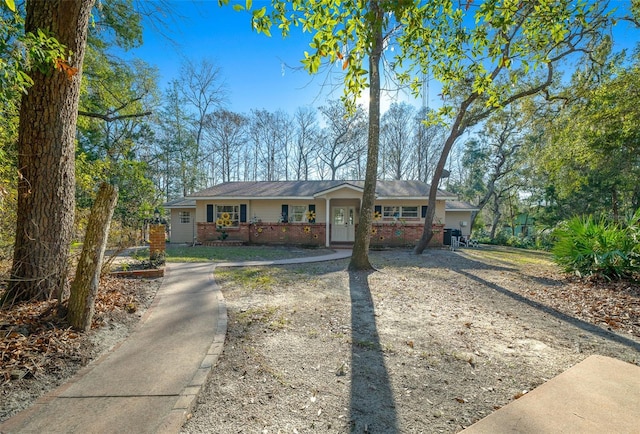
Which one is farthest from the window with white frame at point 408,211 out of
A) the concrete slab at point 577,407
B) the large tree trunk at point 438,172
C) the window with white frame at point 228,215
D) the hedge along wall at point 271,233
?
the concrete slab at point 577,407

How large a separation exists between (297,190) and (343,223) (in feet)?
11.1

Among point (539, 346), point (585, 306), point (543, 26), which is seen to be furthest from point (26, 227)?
point (585, 306)

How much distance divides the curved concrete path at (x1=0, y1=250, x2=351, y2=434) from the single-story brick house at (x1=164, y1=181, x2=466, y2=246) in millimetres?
11207

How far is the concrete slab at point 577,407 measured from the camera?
192 cm

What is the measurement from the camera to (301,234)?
1520 centimetres

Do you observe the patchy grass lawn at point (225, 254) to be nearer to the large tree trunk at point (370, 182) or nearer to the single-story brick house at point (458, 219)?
the large tree trunk at point (370, 182)

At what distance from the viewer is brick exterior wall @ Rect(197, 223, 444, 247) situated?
14.8 meters

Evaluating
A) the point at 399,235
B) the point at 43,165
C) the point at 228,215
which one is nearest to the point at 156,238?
the point at 43,165

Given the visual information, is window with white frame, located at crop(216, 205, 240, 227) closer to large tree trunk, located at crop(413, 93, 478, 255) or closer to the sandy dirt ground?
the sandy dirt ground

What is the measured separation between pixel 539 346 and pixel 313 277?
4.74m

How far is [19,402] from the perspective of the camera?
2125mm

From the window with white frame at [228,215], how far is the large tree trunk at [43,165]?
12.1 meters

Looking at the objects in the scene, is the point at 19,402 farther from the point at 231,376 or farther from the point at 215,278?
the point at 215,278

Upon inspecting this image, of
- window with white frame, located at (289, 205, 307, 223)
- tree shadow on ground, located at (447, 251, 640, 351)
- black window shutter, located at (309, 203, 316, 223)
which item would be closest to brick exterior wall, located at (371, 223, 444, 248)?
black window shutter, located at (309, 203, 316, 223)
